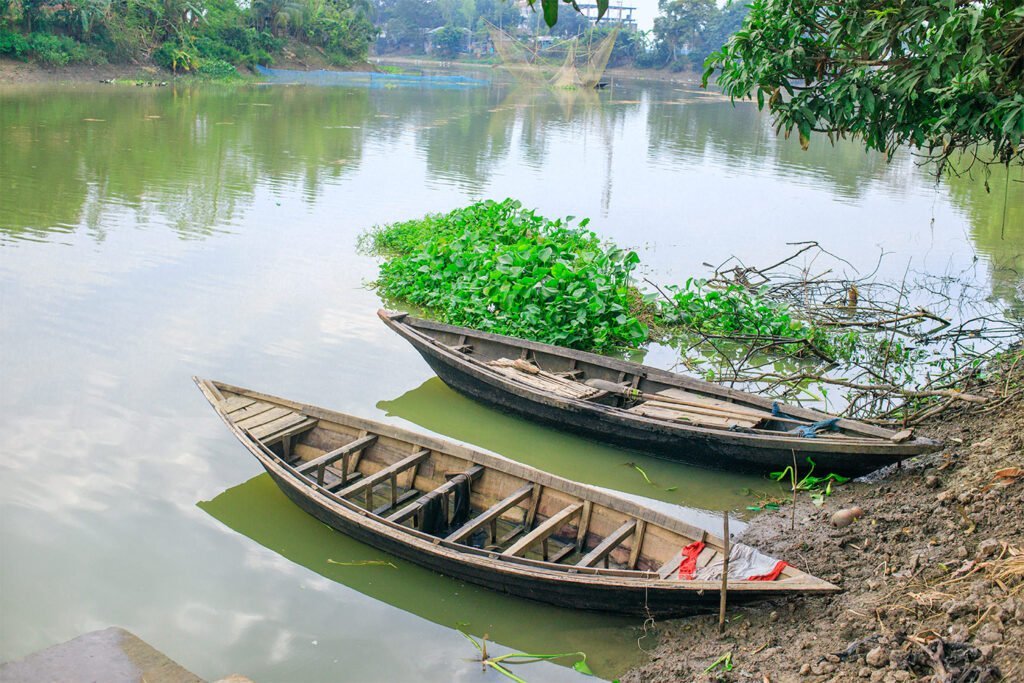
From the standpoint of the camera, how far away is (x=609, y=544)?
4.82 metres

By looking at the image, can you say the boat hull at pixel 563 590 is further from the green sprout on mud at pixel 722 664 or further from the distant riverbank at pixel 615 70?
the distant riverbank at pixel 615 70

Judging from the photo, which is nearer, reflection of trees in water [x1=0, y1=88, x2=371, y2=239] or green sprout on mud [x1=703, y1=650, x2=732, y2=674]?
green sprout on mud [x1=703, y1=650, x2=732, y2=674]

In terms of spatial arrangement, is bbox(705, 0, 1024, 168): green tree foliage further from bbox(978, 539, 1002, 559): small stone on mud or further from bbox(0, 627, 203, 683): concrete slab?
bbox(0, 627, 203, 683): concrete slab

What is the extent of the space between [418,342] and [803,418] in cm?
322

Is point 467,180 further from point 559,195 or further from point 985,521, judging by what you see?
point 985,521

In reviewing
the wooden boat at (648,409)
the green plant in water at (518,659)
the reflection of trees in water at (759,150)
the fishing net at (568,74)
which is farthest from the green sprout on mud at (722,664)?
the fishing net at (568,74)

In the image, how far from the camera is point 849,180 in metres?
21.8

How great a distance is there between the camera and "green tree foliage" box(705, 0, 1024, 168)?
578cm

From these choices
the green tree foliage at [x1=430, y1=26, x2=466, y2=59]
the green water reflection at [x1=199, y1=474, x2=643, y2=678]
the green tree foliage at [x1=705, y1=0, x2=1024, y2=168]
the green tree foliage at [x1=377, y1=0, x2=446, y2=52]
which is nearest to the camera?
the green water reflection at [x1=199, y1=474, x2=643, y2=678]

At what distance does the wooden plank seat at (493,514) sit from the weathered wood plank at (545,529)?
20 centimetres

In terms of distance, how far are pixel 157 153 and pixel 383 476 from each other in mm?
16123

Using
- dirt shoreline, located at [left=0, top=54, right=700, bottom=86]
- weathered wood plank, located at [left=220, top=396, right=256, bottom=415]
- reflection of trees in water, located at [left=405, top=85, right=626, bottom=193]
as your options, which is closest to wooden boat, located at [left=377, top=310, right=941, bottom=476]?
weathered wood plank, located at [left=220, top=396, right=256, bottom=415]

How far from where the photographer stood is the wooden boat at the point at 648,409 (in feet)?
20.0

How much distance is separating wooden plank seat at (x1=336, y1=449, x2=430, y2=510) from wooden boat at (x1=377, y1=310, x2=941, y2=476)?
150cm
